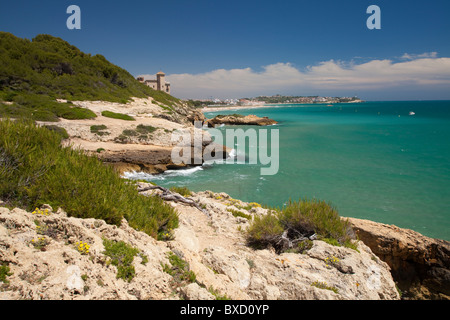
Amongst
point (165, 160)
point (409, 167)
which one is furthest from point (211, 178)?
point (409, 167)

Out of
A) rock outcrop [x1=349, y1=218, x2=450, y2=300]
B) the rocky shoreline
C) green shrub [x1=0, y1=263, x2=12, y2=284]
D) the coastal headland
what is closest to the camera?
green shrub [x1=0, y1=263, x2=12, y2=284]

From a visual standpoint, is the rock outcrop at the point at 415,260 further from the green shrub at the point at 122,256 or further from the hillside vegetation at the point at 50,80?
the hillside vegetation at the point at 50,80

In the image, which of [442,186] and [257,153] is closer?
[442,186]

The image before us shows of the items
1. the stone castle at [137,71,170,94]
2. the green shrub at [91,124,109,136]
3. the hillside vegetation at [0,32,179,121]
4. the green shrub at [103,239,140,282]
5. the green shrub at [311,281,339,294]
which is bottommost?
the green shrub at [311,281,339,294]

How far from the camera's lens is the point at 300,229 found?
18.6ft

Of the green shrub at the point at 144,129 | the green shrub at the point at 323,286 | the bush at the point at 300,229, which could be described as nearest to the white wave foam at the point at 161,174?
the green shrub at the point at 144,129

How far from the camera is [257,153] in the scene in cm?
2803

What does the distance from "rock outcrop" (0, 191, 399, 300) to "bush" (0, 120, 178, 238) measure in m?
0.28

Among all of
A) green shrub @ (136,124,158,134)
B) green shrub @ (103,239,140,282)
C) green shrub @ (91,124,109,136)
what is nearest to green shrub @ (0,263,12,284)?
green shrub @ (103,239,140,282)

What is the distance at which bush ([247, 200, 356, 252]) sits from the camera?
204 inches

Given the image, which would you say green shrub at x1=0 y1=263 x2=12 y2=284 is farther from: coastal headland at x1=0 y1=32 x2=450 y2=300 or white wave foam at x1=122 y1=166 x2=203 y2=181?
white wave foam at x1=122 y1=166 x2=203 y2=181
